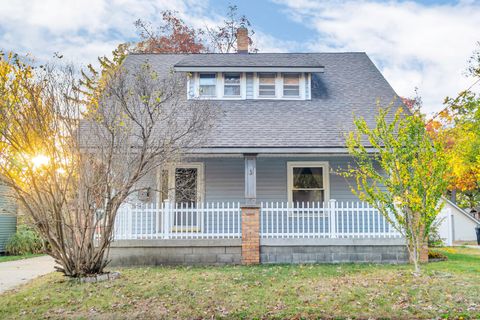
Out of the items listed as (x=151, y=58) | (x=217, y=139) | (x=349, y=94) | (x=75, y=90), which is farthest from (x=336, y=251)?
(x=151, y=58)

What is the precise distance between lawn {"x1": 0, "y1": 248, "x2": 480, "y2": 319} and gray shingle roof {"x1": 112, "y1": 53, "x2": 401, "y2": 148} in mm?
3994

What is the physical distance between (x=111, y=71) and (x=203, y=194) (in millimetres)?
5252

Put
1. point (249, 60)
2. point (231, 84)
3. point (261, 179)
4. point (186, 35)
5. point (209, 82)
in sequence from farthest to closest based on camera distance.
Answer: point (186, 35) < point (249, 60) < point (231, 84) < point (209, 82) < point (261, 179)

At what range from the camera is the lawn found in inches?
249

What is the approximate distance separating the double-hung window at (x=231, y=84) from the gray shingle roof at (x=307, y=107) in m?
0.51

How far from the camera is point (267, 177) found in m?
13.3

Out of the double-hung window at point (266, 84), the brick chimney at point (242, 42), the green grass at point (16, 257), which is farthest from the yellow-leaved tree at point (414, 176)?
the green grass at point (16, 257)

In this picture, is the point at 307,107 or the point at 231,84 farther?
the point at 231,84

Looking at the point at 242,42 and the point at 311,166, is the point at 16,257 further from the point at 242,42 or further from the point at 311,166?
the point at 242,42

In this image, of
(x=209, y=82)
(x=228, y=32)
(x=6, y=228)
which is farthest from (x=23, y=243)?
(x=228, y=32)

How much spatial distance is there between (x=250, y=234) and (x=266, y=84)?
19.8 ft

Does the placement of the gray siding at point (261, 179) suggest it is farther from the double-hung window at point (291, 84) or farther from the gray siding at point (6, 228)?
the gray siding at point (6, 228)

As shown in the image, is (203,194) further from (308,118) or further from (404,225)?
(404,225)

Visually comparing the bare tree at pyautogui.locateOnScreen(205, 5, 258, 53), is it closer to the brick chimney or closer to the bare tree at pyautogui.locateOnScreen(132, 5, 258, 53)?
the bare tree at pyautogui.locateOnScreen(132, 5, 258, 53)
